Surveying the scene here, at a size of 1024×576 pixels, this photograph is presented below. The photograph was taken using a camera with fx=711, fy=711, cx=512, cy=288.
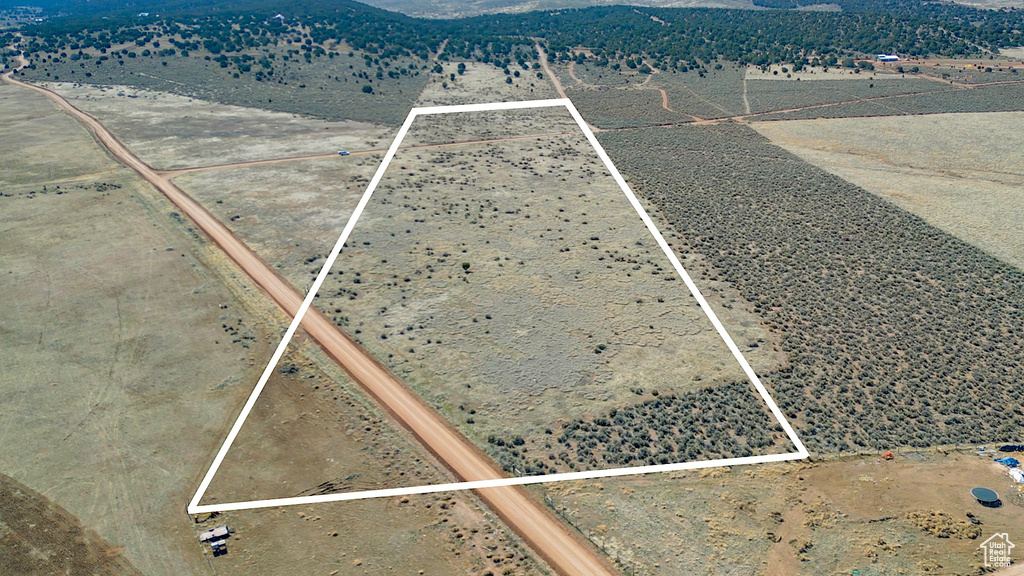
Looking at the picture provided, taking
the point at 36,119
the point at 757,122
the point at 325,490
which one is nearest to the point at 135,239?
the point at 325,490

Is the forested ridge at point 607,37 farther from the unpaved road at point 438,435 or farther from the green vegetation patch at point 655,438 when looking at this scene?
the green vegetation patch at point 655,438

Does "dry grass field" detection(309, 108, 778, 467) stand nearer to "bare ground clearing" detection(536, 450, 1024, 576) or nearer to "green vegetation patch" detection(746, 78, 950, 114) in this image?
"bare ground clearing" detection(536, 450, 1024, 576)

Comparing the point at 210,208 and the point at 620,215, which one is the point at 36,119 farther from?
the point at 620,215

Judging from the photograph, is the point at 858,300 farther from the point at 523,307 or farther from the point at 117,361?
the point at 117,361

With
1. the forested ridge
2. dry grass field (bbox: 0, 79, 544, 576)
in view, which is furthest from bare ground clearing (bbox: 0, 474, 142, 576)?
the forested ridge

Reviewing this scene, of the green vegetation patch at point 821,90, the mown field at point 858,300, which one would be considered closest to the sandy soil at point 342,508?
the mown field at point 858,300

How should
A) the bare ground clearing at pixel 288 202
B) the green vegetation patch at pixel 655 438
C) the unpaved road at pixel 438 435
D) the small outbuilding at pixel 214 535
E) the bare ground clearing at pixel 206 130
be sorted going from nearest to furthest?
the unpaved road at pixel 438 435, the small outbuilding at pixel 214 535, the green vegetation patch at pixel 655 438, the bare ground clearing at pixel 288 202, the bare ground clearing at pixel 206 130
